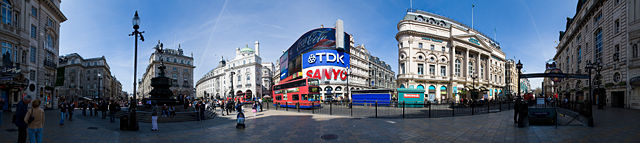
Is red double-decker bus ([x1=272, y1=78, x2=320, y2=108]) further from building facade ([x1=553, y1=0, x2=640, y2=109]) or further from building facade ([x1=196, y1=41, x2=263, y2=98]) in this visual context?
building facade ([x1=196, y1=41, x2=263, y2=98])

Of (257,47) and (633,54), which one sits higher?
(257,47)

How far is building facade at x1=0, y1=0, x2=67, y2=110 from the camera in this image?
858 inches

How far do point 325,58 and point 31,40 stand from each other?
38649mm

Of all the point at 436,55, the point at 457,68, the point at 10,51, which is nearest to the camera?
the point at 10,51

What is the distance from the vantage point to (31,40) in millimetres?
25188

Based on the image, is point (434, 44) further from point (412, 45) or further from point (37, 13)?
point (37, 13)

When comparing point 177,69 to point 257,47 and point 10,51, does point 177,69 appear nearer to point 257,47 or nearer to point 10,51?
point 257,47

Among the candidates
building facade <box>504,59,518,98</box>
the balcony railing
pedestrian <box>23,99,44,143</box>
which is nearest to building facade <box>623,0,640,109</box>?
building facade <box>504,59,518,98</box>

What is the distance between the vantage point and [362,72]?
66625 mm

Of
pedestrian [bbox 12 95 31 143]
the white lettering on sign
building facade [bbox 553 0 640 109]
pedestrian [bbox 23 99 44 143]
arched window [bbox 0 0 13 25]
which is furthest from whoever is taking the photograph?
the white lettering on sign

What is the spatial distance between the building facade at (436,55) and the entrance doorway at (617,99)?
1785cm

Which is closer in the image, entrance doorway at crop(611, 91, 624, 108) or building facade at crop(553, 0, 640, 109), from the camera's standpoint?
building facade at crop(553, 0, 640, 109)

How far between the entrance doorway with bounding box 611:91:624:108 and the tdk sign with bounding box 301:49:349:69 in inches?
1442

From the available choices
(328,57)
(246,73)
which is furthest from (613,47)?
(246,73)
